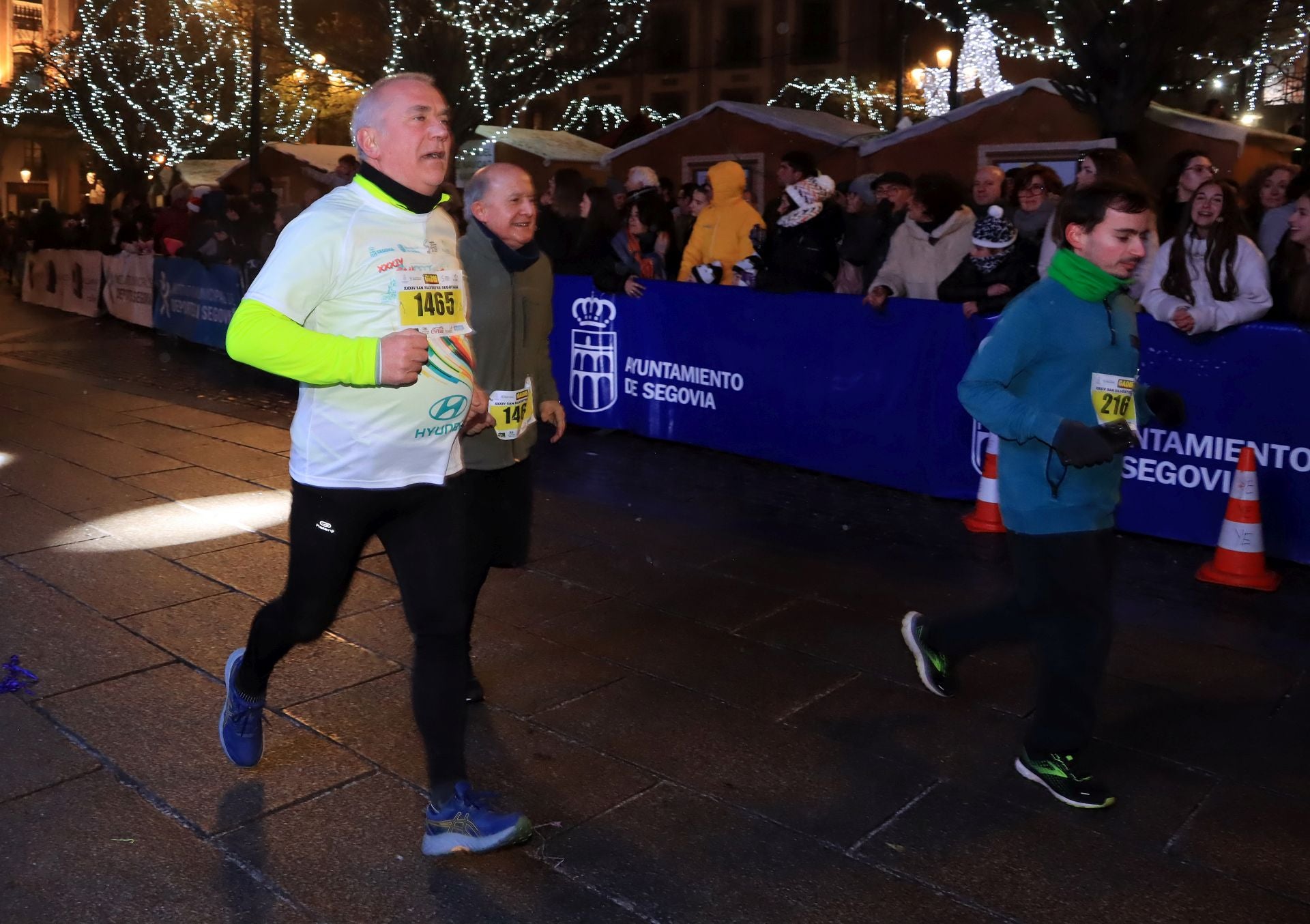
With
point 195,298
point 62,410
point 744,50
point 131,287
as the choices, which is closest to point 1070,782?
point 62,410

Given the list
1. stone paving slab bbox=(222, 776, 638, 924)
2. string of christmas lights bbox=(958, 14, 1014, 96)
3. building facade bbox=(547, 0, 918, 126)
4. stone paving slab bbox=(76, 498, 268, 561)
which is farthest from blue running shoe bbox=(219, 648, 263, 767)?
building facade bbox=(547, 0, 918, 126)

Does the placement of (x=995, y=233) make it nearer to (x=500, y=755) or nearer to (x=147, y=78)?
(x=500, y=755)

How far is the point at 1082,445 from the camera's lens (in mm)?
3283

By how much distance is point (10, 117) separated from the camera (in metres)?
52.5

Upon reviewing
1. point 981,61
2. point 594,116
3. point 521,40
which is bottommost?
point 521,40

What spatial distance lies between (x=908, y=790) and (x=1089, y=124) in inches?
600

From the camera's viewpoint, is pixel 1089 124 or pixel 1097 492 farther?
pixel 1089 124

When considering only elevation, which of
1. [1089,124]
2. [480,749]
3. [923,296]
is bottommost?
[480,749]

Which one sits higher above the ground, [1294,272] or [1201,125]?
[1201,125]

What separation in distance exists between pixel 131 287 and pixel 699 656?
601 inches

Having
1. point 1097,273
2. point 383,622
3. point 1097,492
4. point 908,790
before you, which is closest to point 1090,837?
point 908,790

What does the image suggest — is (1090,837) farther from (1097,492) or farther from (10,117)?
(10,117)

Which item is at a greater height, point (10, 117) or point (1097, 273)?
point (10, 117)

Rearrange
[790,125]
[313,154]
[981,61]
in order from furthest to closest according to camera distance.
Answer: [981,61] < [313,154] < [790,125]
